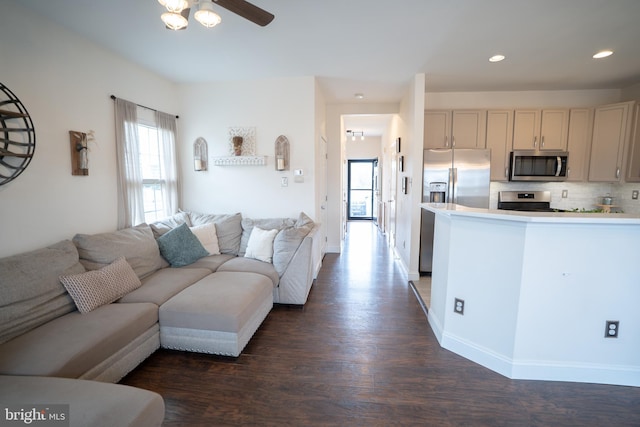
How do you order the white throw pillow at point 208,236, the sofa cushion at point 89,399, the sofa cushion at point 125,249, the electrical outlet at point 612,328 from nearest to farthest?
the sofa cushion at point 89,399
the electrical outlet at point 612,328
the sofa cushion at point 125,249
the white throw pillow at point 208,236

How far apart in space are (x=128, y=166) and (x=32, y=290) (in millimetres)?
1723

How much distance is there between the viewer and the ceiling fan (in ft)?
5.06

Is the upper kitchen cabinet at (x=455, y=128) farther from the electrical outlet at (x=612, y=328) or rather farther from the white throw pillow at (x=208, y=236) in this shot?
the white throw pillow at (x=208, y=236)

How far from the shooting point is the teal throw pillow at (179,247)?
300cm

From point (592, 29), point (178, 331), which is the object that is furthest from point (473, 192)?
point (178, 331)

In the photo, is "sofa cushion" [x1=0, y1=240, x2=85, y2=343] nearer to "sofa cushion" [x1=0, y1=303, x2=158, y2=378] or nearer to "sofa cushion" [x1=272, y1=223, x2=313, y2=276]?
"sofa cushion" [x1=0, y1=303, x2=158, y2=378]

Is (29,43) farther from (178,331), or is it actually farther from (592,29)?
(592,29)

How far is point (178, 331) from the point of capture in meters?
2.18

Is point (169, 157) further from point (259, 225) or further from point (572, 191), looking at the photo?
point (572, 191)

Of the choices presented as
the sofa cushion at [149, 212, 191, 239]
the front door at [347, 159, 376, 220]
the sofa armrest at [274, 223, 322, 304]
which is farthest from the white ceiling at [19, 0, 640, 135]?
the front door at [347, 159, 376, 220]

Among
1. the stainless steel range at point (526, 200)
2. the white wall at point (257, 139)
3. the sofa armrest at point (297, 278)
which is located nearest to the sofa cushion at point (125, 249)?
the white wall at point (257, 139)

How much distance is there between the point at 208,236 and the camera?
A: 3.40 m

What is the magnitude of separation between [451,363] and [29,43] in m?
4.30

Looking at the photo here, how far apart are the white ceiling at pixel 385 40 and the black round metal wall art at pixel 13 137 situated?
84cm
